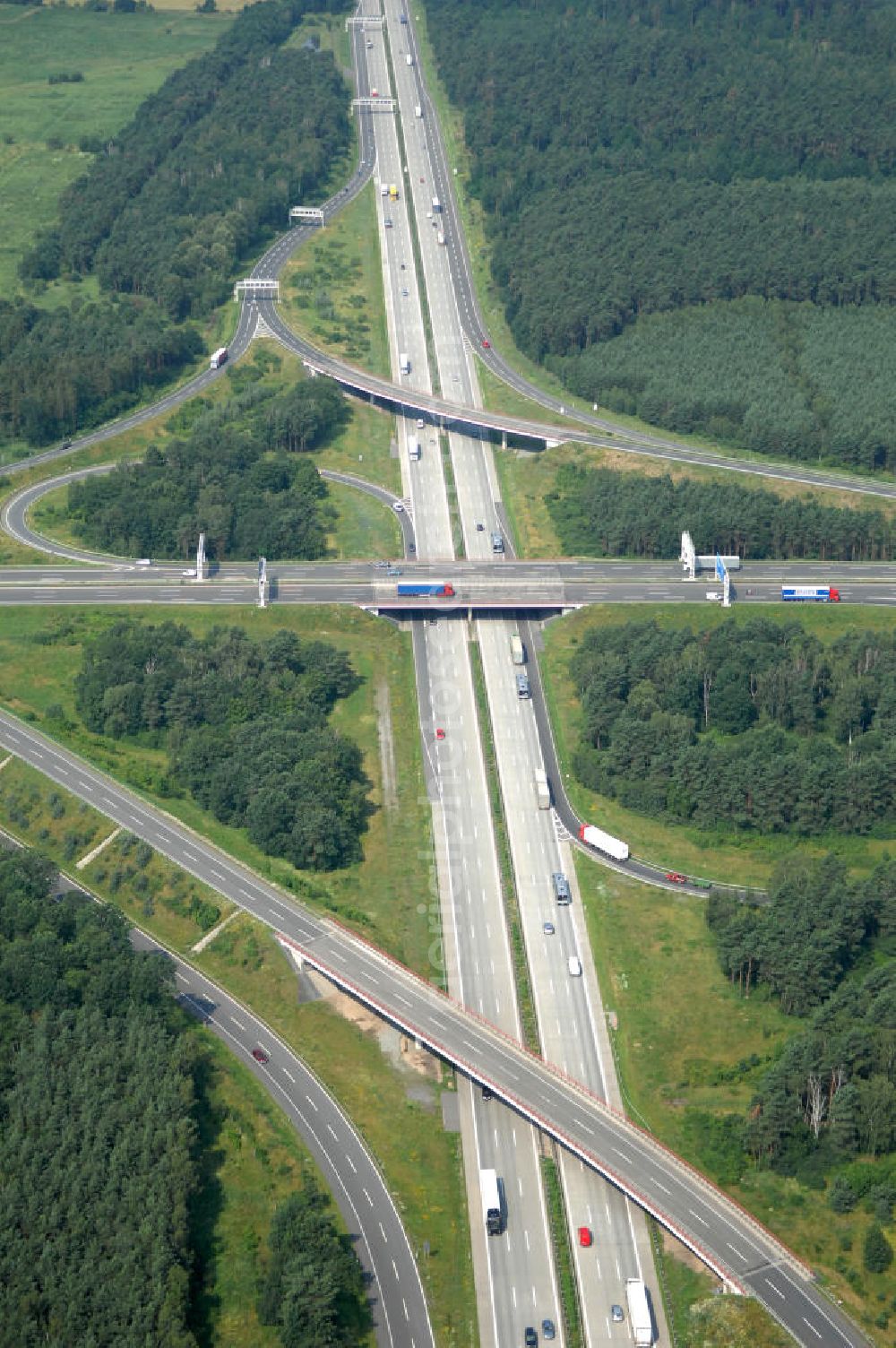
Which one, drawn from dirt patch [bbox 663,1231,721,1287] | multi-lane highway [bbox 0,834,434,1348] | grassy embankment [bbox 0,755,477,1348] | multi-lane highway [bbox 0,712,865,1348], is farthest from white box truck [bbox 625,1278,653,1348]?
multi-lane highway [bbox 0,834,434,1348]

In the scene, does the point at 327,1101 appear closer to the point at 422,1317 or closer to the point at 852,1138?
the point at 422,1317

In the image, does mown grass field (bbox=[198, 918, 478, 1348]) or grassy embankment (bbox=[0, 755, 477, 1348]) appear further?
mown grass field (bbox=[198, 918, 478, 1348])

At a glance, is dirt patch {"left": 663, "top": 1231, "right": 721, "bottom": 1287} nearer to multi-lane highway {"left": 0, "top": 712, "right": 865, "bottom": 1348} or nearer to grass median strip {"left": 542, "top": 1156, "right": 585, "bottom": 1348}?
multi-lane highway {"left": 0, "top": 712, "right": 865, "bottom": 1348}

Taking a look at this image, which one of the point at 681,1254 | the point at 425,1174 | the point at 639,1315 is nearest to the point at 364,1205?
the point at 425,1174

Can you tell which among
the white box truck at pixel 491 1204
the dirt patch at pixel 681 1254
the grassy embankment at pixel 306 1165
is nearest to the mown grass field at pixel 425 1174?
the grassy embankment at pixel 306 1165

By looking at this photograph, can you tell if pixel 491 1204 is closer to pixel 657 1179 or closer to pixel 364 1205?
pixel 364 1205

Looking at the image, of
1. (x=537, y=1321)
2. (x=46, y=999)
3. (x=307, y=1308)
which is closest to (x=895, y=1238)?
(x=537, y=1321)
